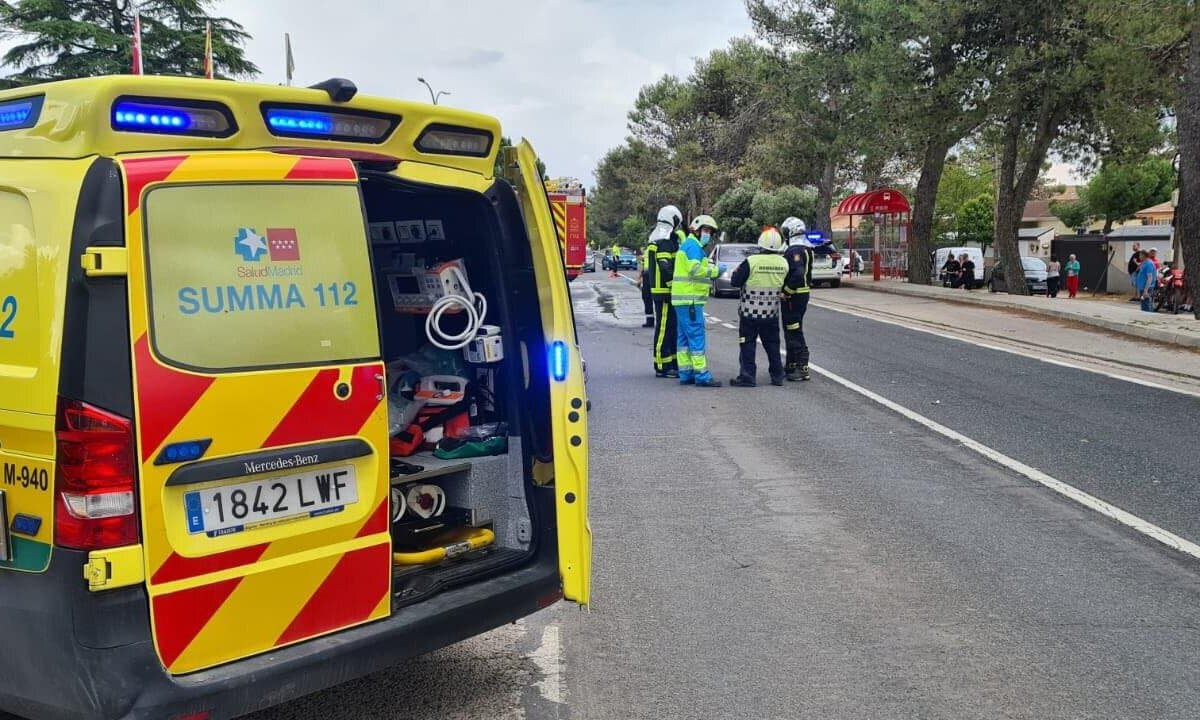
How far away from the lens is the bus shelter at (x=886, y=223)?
36.4 meters

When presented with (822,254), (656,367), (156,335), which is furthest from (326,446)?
(822,254)

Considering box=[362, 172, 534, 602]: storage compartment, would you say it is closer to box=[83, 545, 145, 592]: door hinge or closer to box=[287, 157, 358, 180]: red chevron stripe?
box=[287, 157, 358, 180]: red chevron stripe

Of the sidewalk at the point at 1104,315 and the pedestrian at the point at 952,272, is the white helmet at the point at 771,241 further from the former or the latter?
the pedestrian at the point at 952,272

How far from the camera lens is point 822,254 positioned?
114 ft

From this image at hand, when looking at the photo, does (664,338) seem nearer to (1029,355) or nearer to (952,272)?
(1029,355)

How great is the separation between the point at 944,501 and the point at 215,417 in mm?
5279

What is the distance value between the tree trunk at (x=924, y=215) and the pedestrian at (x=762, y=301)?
22.2 m

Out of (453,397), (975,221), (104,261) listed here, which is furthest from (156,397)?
(975,221)

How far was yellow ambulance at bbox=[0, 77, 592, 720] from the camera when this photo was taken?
9.39ft

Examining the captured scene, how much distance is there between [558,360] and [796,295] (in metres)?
8.53

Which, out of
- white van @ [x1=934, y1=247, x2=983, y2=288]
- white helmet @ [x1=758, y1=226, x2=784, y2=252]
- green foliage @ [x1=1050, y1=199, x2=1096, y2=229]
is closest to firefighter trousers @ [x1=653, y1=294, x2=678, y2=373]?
white helmet @ [x1=758, y1=226, x2=784, y2=252]

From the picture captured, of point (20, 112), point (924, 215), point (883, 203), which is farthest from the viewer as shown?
point (883, 203)

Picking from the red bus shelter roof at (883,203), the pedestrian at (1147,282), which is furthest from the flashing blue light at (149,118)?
the red bus shelter roof at (883,203)

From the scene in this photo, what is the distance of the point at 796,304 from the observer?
12.3m
